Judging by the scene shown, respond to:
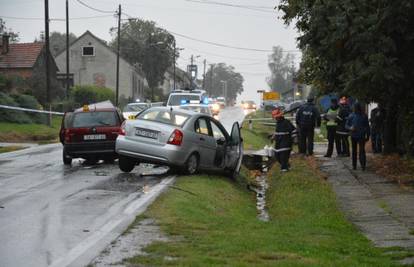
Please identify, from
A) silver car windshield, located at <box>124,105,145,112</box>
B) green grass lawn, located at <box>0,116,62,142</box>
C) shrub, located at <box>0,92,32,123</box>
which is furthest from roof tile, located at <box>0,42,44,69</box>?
silver car windshield, located at <box>124,105,145,112</box>

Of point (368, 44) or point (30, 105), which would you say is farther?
point (30, 105)

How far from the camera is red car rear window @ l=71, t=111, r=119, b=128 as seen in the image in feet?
61.9

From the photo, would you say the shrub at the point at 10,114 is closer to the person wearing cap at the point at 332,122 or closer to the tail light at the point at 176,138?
the person wearing cap at the point at 332,122

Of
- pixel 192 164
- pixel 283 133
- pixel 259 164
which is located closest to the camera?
pixel 192 164

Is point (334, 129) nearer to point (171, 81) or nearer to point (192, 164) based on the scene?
point (192, 164)

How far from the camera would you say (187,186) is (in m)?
13.9

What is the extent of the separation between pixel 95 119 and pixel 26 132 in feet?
52.3

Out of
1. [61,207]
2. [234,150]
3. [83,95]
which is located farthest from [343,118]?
[83,95]

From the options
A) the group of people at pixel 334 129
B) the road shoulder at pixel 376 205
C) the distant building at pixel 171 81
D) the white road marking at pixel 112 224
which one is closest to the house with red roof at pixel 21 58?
the group of people at pixel 334 129

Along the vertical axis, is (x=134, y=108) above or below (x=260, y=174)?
above

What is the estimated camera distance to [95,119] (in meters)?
19.1

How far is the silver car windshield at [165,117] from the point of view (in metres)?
15.9

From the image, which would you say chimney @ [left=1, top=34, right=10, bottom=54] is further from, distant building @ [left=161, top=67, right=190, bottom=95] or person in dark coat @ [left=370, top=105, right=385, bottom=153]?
distant building @ [left=161, top=67, right=190, bottom=95]

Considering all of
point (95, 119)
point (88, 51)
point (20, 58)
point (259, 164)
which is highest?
point (88, 51)
